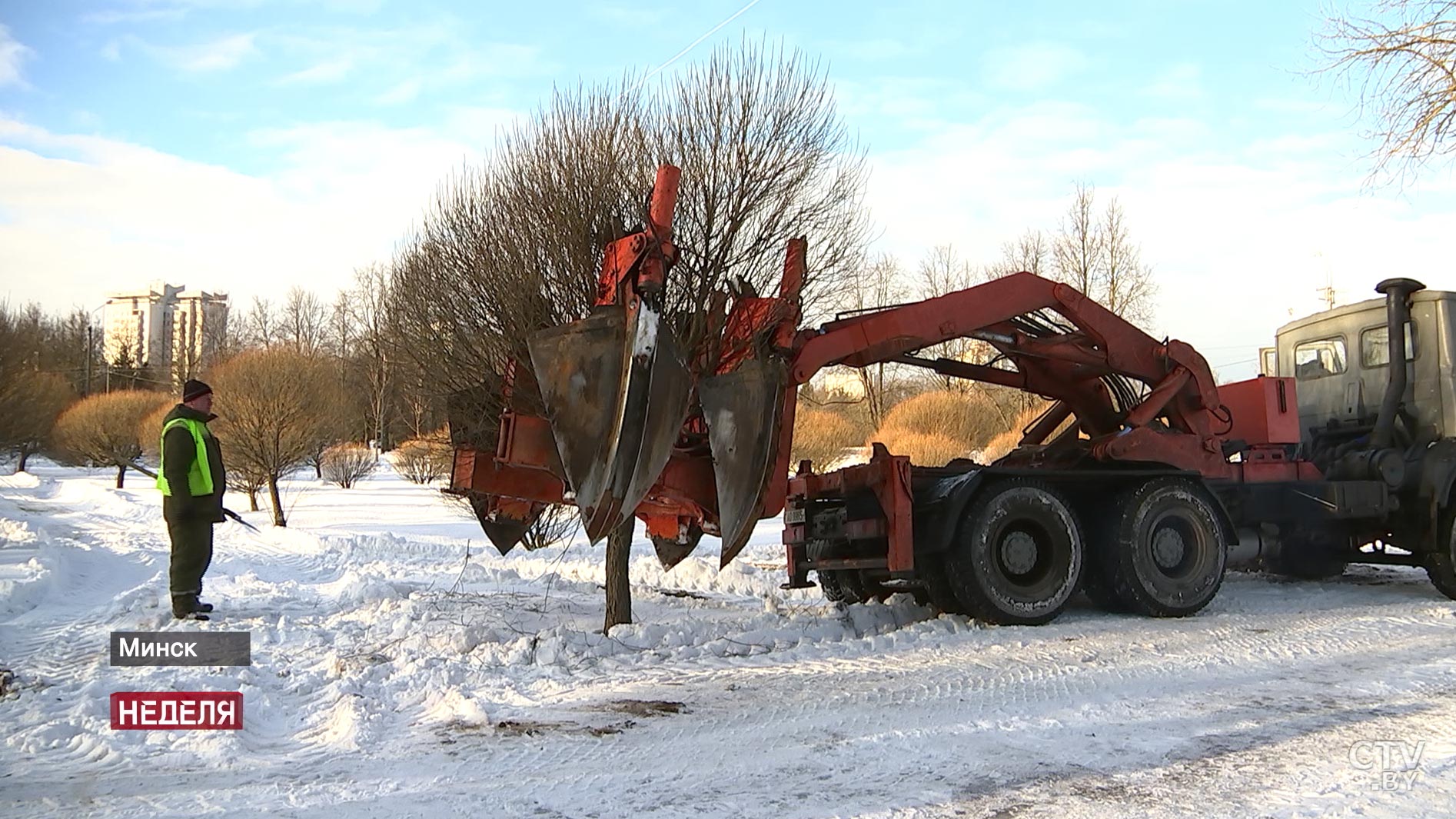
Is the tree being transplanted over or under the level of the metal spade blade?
over

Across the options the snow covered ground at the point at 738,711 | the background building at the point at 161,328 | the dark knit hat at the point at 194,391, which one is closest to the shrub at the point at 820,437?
the snow covered ground at the point at 738,711

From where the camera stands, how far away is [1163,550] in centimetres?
903

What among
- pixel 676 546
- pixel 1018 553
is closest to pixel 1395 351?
pixel 1018 553

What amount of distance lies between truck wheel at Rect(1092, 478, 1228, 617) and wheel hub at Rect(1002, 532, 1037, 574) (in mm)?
830

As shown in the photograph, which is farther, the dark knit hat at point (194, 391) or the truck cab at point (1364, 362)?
the truck cab at point (1364, 362)

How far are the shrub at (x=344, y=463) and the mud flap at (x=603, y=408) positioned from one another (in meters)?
25.0

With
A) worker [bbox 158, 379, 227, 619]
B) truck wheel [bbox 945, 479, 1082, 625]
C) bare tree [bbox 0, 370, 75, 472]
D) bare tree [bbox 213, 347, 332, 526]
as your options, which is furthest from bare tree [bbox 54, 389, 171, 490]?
truck wheel [bbox 945, 479, 1082, 625]

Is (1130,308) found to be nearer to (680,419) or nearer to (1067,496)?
(1067,496)

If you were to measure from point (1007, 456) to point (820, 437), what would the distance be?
18.0 m

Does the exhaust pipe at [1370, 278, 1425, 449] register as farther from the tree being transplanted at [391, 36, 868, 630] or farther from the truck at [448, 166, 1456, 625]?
the tree being transplanted at [391, 36, 868, 630]

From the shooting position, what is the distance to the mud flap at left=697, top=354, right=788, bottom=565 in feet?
20.3

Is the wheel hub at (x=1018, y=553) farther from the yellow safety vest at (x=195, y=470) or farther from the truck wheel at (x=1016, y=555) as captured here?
the yellow safety vest at (x=195, y=470)

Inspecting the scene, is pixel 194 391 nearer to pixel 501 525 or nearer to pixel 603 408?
→ pixel 501 525

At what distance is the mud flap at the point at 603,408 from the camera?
223 inches
